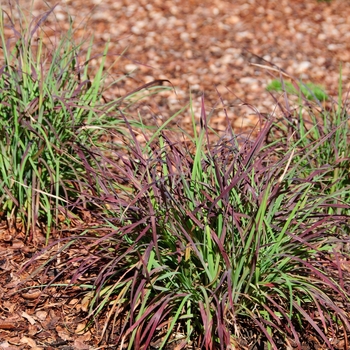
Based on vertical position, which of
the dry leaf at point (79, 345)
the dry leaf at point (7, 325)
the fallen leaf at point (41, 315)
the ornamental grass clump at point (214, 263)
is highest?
the ornamental grass clump at point (214, 263)

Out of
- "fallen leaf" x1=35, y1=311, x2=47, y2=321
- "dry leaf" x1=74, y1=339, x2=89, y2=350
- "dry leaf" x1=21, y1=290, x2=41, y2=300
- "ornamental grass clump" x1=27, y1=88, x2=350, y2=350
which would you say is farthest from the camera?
"dry leaf" x1=21, y1=290, x2=41, y2=300

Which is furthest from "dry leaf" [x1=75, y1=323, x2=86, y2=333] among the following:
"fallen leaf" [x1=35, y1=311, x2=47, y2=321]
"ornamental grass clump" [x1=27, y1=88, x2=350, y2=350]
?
"fallen leaf" [x1=35, y1=311, x2=47, y2=321]

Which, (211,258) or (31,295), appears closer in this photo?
(211,258)

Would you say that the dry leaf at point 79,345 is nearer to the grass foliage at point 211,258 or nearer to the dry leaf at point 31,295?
the grass foliage at point 211,258

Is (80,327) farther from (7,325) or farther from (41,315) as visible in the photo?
(7,325)

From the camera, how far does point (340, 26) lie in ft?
23.1

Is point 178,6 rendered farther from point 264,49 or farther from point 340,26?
point 340,26

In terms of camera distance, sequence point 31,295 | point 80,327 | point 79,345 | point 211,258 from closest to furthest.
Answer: point 211,258, point 79,345, point 80,327, point 31,295

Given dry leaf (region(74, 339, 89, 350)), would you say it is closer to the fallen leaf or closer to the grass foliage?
the grass foliage

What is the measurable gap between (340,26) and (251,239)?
472 centimetres

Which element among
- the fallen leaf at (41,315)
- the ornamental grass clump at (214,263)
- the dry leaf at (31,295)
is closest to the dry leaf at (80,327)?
the ornamental grass clump at (214,263)

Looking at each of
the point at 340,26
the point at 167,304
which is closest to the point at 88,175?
the point at 167,304

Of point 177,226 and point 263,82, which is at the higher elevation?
point 177,226

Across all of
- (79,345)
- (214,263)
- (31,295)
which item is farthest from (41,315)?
(214,263)
